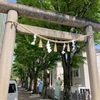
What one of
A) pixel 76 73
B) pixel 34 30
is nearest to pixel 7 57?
pixel 34 30

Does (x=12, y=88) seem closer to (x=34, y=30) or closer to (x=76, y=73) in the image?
(x=34, y=30)

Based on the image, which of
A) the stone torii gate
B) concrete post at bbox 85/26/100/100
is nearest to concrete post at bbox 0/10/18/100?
the stone torii gate

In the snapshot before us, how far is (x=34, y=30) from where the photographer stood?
4.39 metres

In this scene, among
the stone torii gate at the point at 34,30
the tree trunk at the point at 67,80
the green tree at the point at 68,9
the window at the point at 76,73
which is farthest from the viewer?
the window at the point at 76,73

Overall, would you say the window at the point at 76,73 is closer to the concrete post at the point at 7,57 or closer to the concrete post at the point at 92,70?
the concrete post at the point at 92,70

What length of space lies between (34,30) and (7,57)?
4.11ft

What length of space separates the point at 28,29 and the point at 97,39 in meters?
6.39

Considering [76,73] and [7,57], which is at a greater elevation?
[76,73]

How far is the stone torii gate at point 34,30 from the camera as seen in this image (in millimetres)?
3613

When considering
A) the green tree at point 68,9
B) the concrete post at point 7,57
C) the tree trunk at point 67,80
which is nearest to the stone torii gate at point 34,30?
the concrete post at point 7,57

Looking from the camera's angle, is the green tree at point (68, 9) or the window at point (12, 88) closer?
the green tree at point (68, 9)

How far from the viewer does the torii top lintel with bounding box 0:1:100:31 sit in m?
4.30

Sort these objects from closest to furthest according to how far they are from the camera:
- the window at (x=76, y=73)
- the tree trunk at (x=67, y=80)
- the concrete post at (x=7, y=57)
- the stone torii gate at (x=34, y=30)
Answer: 1. the concrete post at (x=7, y=57)
2. the stone torii gate at (x=34, y=30)
3. the tree trunk at (x=67, y=80)
4. the window at (x=76, y=73)

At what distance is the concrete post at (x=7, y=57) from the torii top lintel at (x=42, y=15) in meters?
0.22
